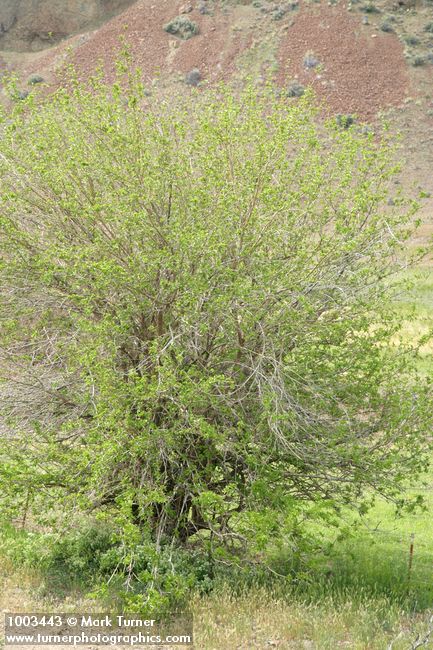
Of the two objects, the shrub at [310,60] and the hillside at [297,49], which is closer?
the hillside at [297,49]

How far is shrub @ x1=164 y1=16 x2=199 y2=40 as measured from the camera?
156ft

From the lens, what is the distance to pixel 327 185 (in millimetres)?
8555

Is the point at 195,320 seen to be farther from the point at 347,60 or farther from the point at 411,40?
the point at 411,40

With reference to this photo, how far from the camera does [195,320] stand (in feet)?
25.1

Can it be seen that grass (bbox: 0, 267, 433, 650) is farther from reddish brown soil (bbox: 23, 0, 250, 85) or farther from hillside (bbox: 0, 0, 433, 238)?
reddish brown soil (bbox: 23, 0, 250, 85)

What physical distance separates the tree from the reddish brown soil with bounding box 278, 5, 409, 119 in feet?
117

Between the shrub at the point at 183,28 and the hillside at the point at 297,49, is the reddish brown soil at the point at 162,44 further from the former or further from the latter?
the shrub at the point at 183,28

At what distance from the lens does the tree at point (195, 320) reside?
7.54m

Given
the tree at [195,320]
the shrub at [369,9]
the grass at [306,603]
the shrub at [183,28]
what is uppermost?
the shrub at [369,9]

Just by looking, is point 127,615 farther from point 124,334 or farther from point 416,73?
point 416,73

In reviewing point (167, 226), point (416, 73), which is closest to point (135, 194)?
point (167, 226)

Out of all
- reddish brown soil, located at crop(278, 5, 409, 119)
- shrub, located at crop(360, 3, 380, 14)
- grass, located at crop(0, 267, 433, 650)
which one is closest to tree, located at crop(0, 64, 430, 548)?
grass, located at crop(0, 267, 433, 650)

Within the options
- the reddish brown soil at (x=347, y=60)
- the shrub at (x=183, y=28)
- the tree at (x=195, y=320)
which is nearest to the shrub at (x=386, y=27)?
the reddish brown soil at (x=347, y=60)

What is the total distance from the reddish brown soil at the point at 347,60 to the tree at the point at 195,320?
3577 centimetres
